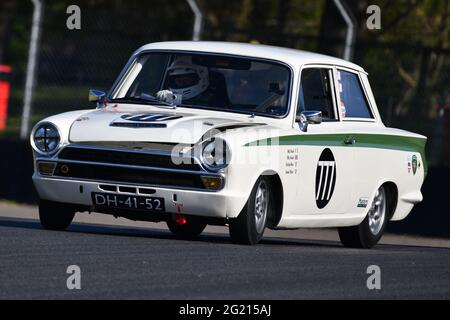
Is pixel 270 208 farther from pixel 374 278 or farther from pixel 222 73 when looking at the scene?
pixel 374 278

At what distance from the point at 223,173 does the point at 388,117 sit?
6.43m

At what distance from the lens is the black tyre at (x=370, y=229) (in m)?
11.8

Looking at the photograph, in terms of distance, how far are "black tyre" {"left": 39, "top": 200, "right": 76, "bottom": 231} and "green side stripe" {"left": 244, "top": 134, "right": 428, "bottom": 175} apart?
61.1 inches

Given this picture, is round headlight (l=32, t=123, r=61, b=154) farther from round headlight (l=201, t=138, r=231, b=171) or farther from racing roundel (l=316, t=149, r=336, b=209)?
racing roundel (l=316, t=149, r=336, b=209)

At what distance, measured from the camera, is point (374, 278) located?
8477mm

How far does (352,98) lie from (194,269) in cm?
393

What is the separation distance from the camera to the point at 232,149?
956 cm

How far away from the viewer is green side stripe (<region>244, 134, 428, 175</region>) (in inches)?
400

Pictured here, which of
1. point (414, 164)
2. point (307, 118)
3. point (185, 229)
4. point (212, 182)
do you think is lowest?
point (185, 229)

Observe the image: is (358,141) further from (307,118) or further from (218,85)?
(218,85)

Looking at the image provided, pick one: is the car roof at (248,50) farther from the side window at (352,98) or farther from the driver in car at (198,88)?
the side window at (352,98)

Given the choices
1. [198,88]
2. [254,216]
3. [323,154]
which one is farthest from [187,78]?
[254,216]

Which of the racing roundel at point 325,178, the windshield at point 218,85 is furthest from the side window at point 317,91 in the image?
the racing roundel at point 325,178
